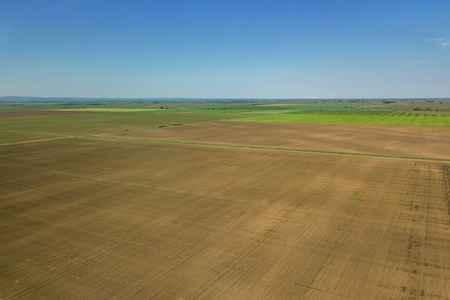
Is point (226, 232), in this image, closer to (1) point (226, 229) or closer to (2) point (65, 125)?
(1) point (226, 229)

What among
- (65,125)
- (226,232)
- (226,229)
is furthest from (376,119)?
(65,125)

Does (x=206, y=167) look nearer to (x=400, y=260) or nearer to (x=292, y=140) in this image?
(x=400, y=260)

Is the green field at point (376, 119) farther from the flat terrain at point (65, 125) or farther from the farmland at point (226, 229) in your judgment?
the farmland at point (226, 229)

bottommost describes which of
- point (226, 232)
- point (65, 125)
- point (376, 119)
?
point (226, 232)

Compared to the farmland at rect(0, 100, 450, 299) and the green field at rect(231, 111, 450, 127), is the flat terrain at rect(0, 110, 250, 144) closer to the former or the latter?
the green field at rect(231, 111, 450, 127)

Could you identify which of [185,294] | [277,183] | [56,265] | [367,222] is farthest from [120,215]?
[367,222]

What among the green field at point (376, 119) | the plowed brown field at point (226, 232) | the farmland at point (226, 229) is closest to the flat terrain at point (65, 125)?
the green field at point (376, 119)

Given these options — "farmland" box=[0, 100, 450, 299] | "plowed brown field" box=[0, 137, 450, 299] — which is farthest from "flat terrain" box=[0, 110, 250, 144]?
"plowed brown field" box=[0, 137, 450, 299]
